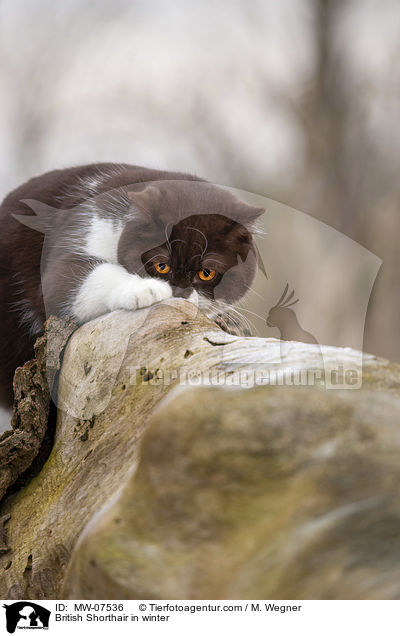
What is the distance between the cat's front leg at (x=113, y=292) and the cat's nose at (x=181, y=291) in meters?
0.04

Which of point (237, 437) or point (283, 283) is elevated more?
point (237, 437)

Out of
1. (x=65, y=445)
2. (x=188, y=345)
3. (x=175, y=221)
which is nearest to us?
(x=188, y=345)

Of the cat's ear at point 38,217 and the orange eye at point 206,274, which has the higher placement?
the cat's ear at point 38,217

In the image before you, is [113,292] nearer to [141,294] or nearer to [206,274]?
[141,294]

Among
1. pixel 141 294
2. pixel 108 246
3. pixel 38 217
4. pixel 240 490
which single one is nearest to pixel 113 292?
pixel 141 294

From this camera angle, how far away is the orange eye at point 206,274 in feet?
5.49

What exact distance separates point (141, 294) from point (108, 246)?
1.32ft

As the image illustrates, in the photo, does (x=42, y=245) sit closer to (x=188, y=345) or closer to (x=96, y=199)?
(x=96, y=199)

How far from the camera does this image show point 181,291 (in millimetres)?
1577

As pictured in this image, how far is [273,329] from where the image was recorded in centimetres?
188

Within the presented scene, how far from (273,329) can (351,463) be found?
1.31 metres

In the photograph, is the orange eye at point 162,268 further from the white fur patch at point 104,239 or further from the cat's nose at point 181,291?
the white fur patch at point 104,239

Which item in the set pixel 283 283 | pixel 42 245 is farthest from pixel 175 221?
pixel 283 283
